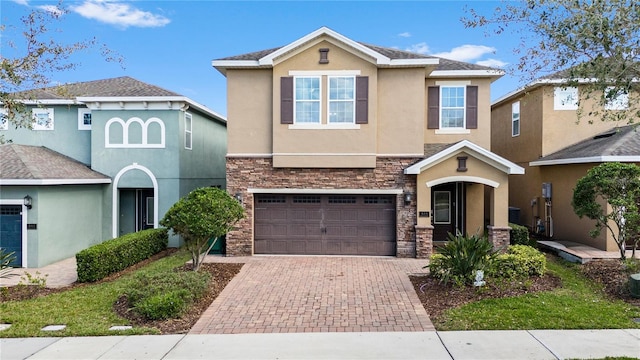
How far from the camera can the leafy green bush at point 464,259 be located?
8.76 metres

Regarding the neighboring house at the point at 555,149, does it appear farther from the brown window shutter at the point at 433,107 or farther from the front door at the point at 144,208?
the front door at the point at 144,208

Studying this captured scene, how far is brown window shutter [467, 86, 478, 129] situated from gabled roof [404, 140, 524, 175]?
1.75m

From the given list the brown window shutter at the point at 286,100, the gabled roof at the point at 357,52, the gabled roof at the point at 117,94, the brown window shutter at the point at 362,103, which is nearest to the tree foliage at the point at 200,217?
Result: the brown window shutter at the point at 286,100

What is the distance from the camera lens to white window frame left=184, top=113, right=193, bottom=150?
51.9 ft

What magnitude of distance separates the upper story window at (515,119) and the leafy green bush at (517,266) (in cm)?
1001

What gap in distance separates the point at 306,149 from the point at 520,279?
23.7 feet

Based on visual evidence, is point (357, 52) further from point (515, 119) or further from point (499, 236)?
point (515, 119)

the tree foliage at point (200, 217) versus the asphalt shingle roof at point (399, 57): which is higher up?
the asphalt shingle roof at point (399, 57)

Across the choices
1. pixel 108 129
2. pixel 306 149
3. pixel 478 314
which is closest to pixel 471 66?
pixel 306 149

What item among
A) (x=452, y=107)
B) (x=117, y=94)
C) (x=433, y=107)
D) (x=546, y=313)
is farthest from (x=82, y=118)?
(x=546, y=313)

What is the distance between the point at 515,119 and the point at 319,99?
10663 millimetres

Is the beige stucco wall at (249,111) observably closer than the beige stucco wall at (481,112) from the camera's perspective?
Yes

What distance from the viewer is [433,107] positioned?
14.0 metres

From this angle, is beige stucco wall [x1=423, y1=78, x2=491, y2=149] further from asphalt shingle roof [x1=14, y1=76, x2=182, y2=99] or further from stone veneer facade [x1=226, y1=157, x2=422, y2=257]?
asphalt shingle roof [x1=14, y1=76, x2=182, y2=99]
